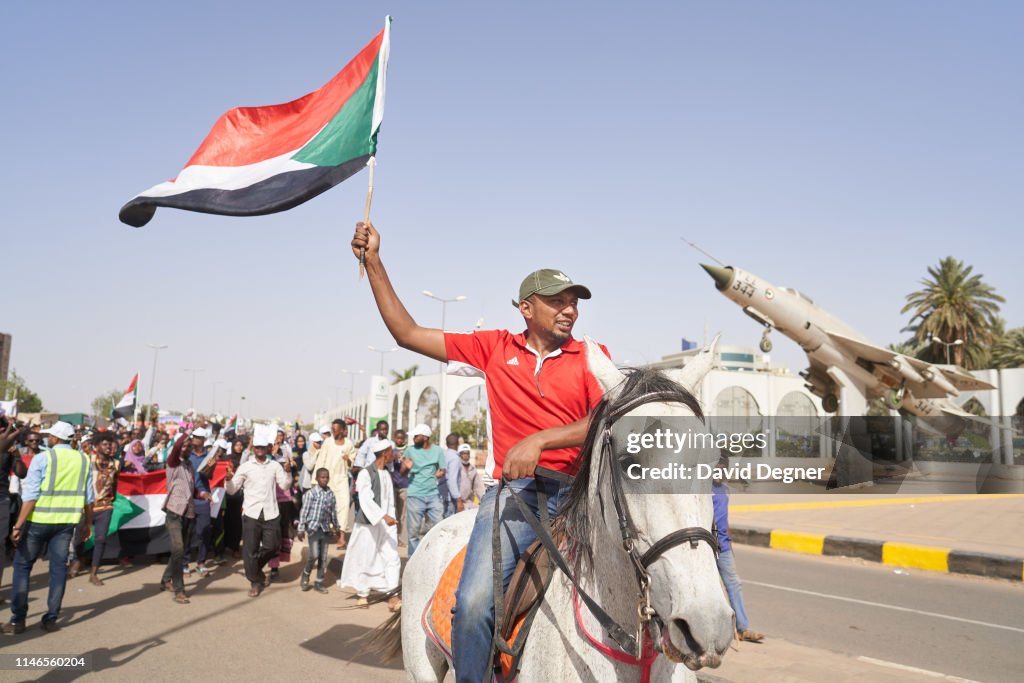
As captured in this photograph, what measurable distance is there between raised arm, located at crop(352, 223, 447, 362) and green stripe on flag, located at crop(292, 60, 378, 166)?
1.50 meters

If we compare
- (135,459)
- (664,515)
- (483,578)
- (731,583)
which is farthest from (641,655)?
(135,459)

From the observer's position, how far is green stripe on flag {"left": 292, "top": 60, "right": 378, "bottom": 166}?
4.77 meters

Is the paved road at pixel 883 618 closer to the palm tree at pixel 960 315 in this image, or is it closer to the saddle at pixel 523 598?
the saddle at pixel 523 598

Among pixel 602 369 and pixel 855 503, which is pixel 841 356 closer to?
pixel 855 503

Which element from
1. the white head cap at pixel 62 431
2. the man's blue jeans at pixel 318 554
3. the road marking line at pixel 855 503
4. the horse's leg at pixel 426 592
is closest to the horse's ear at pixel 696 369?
the horse's leg at pixel 426 592

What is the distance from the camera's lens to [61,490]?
7277 millimetres

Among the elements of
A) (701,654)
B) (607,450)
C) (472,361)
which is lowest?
(701,654)

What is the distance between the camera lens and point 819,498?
2116 centimetres

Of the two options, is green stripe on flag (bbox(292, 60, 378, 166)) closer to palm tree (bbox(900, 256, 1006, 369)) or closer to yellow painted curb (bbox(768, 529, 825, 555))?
yellow painted curb (bbox(768, 529, 825, 555))

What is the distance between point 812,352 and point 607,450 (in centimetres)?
3266

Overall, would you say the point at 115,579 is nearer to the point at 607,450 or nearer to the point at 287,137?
the point at 287,137

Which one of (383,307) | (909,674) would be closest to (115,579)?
(383,307)

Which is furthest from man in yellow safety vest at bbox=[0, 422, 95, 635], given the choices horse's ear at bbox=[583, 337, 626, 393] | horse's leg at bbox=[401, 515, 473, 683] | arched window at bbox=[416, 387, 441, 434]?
arched window at bbox=[416, 387, 441, 434]

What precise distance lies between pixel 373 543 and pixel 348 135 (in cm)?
566
